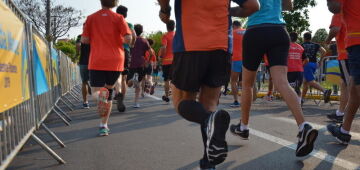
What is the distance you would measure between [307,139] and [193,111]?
3.90 ft

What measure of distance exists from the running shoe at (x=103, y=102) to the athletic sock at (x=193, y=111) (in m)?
2.36

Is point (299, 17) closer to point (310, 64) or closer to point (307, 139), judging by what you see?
point (310, 64)

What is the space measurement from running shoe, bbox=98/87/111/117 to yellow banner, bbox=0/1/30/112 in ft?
4.50

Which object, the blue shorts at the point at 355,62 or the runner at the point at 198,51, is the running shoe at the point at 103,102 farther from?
the blue shorts at the point at 355,62

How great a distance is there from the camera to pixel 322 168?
3023 millimetres

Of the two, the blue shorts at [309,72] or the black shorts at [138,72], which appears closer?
the black shorts at [138,72]

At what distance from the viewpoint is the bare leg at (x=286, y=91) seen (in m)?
3.25

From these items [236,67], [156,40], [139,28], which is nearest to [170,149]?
[236,67]

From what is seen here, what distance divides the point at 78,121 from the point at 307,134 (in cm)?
427

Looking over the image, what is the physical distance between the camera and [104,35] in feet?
15.7

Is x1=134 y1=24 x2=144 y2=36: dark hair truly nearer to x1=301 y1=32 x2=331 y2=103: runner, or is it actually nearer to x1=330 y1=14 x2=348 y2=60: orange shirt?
x1=301 y1=32 x2=331 y2=103: runner

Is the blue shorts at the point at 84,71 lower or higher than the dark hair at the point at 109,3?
lower

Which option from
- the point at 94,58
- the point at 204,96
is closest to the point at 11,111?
the point at 204,96

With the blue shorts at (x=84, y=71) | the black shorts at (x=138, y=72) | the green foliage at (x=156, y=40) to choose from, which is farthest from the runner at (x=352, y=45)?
the green foliage at (x=156, y=40)
